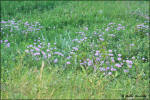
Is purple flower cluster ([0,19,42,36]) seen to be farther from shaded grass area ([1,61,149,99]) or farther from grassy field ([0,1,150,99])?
shaded grass area ([1,61,149,99])

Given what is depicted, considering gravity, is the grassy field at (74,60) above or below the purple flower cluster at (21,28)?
below

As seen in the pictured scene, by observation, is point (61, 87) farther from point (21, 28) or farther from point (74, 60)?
point (21, 28)

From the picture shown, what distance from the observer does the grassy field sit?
307cm

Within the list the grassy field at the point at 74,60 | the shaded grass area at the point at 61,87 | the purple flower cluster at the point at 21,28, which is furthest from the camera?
the purple flower cluster at the point at 21,28

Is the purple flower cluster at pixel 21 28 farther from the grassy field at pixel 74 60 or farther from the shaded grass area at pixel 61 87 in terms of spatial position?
the shaded grass area at pixel 61 87

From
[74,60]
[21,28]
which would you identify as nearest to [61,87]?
[74,60]

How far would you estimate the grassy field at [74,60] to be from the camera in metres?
3.07

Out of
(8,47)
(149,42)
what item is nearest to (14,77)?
(8,47)

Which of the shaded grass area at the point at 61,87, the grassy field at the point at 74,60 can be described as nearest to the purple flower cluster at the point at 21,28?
the grassy field at the point at 74,60

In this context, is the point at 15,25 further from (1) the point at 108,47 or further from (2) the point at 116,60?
(2) the point at 116,60

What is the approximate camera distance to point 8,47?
466 cm

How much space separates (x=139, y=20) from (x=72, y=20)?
206cm

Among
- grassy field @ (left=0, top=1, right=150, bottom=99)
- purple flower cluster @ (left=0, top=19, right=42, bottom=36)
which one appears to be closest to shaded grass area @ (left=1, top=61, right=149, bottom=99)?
grassy field @ (left=0, top=1, right=150, bottom=99)

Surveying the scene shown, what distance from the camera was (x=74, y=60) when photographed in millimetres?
4102
